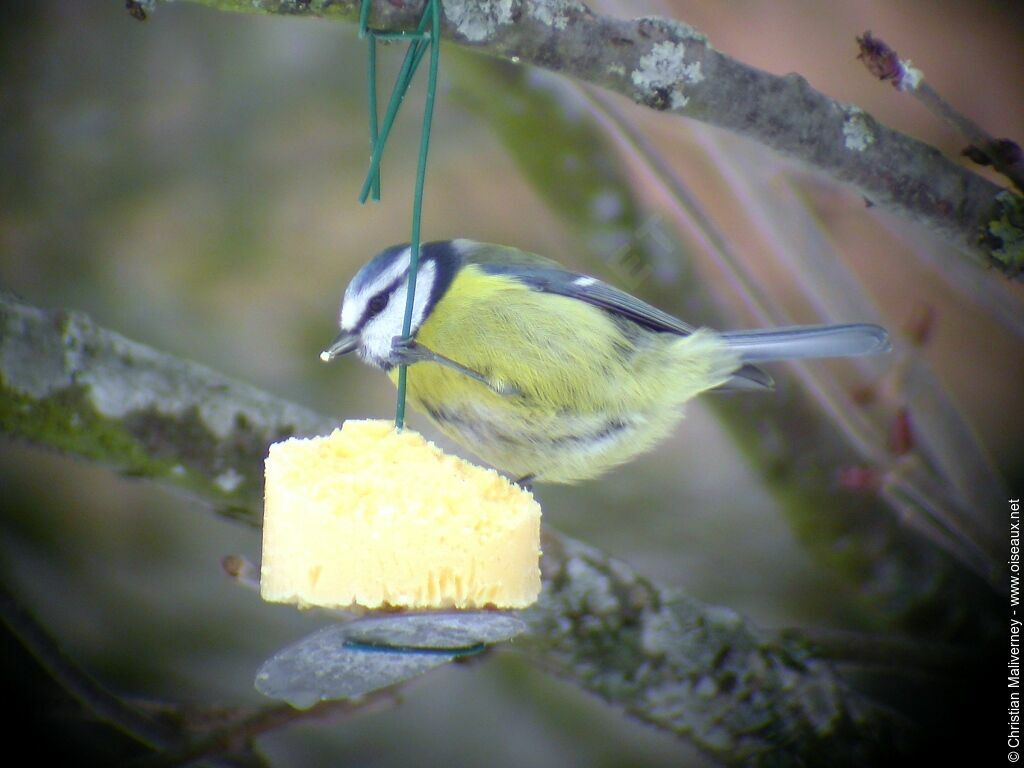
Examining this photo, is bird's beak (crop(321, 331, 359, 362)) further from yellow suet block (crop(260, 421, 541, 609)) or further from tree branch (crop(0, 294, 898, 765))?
tree branch (crop(0, 294, 898, 765))

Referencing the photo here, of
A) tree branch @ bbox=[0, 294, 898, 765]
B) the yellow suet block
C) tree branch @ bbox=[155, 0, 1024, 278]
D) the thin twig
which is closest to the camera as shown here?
the yellow suet block

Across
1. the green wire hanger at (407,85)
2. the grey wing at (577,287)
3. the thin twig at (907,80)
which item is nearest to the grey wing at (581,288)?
the grey wing at (577,287)

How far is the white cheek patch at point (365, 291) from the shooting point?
0.94 metres

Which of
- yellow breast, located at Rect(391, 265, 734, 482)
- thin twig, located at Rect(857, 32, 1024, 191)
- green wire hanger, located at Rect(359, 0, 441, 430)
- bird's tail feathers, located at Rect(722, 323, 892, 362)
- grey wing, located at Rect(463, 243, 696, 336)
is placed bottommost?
yellow breast, located at Rect(391, 265, 734, 482)

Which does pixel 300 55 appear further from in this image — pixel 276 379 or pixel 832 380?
pixel 832 380

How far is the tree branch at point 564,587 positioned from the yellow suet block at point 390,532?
426 millimetres

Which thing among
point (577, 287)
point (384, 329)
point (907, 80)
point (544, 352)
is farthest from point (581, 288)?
point (907, 80)

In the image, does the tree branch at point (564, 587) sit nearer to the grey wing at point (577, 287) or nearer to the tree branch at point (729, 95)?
the grey wing at point (577, 287)

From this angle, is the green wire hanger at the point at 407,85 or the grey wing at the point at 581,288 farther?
the grey wing at the point at 581,288

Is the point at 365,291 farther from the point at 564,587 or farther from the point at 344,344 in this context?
the point at 564,587

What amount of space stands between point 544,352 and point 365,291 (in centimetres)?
19

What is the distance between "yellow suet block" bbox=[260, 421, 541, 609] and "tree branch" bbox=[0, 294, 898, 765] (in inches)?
16.8

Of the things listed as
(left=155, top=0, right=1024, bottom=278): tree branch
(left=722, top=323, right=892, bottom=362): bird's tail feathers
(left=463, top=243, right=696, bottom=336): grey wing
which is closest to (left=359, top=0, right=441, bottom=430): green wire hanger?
(left=155, top=0, right=1024, bottom=278): tree branch

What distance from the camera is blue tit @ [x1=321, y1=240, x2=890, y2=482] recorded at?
94cm
